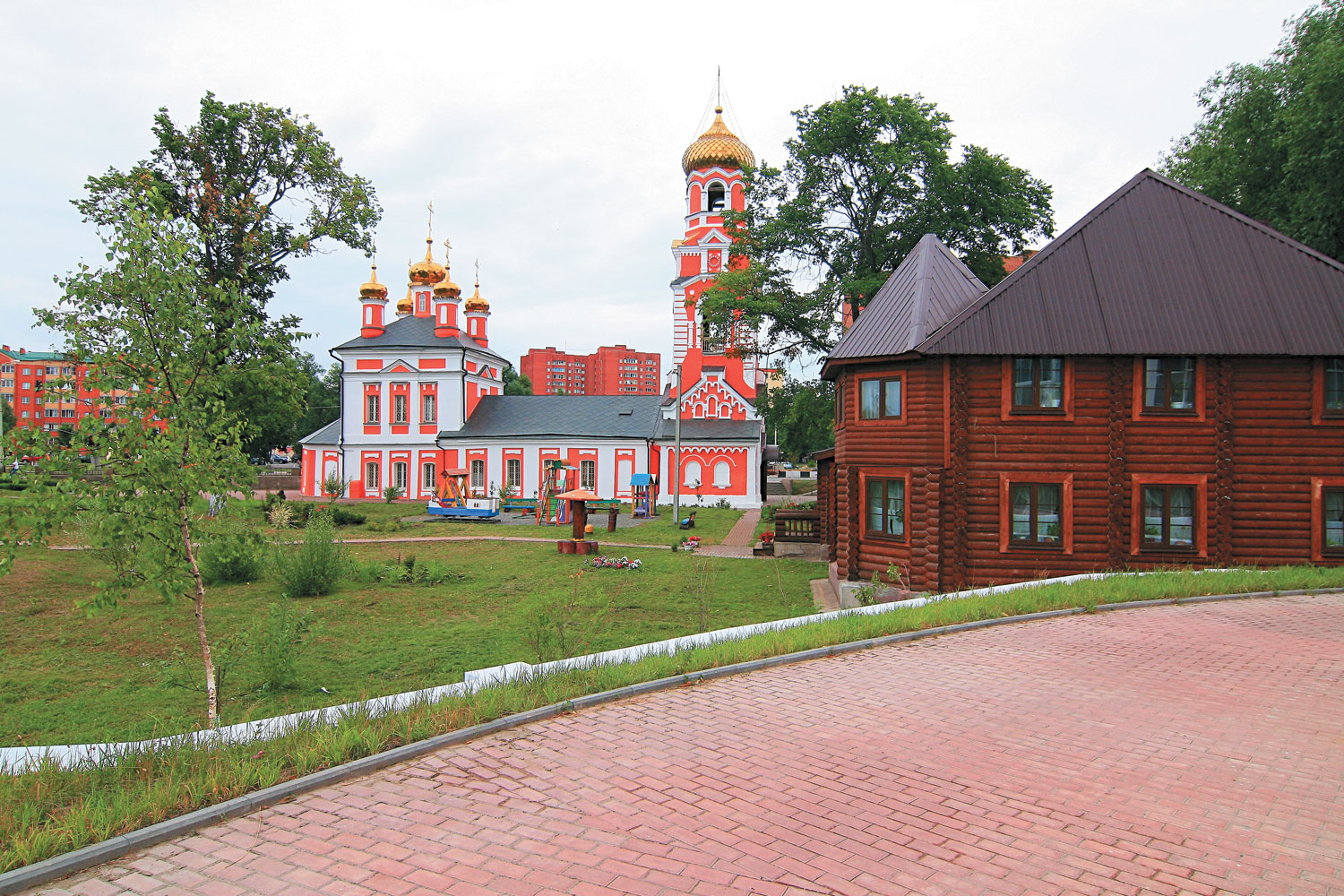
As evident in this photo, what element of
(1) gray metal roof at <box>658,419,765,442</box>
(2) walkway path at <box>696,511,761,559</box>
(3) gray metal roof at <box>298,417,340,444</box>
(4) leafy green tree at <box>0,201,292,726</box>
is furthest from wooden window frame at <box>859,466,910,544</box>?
(3) gray metal roof at <box>298,417,340,444</box>

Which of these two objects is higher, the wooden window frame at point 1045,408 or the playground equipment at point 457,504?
the wooden window frame at point 1045,408

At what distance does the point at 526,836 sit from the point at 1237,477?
15.4 metres

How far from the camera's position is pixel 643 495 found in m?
37.5

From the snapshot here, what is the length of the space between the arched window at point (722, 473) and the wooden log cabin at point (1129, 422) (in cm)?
2480

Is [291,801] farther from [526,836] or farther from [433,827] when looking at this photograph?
[526,836]

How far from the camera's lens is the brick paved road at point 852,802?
4.43 meters

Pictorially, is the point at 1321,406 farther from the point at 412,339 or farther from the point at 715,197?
the point at 412,339

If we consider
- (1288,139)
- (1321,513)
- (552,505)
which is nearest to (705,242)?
(552,505)

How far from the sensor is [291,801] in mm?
5320

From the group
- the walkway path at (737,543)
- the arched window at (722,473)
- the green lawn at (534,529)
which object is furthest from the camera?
the arched window at (722,473)

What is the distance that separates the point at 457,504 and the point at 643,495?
818 centimetres

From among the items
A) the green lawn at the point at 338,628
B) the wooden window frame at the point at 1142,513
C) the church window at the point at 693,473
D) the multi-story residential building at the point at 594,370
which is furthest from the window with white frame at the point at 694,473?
the multi-story residential building at the point at 594,370

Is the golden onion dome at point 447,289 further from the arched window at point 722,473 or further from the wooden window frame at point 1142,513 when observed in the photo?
the wooden window frame at point 1142,513

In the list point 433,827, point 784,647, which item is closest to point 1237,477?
point 784,647
